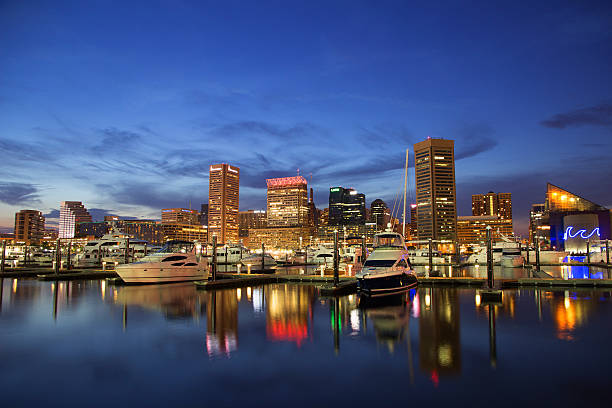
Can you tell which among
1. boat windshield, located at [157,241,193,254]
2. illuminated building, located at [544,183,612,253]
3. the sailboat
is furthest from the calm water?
illuminated building, located at [544,183,612,253]

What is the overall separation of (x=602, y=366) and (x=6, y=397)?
1848 cm

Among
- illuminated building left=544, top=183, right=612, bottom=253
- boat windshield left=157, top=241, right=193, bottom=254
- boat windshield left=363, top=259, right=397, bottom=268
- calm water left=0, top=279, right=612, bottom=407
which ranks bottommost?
calm water left=0, top=279, right=612, bottom=407

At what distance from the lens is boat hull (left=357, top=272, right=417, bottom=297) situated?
2811 centimetres

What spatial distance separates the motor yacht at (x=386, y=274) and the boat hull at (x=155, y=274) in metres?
21.6

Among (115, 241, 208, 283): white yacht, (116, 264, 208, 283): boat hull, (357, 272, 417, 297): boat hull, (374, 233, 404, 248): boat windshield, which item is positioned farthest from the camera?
(115, 241, 208, 283): white yacht

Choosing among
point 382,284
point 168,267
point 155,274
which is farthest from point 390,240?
point 155,274

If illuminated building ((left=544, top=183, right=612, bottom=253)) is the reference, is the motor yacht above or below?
below

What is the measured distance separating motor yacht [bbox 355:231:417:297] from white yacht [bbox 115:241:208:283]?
21.6m

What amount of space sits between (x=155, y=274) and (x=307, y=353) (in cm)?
3001

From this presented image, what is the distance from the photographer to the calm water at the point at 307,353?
10.9 m

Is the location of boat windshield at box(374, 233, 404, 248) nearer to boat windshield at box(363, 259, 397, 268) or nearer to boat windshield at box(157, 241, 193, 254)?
boat windshield at box(363, 259, 397, 268)

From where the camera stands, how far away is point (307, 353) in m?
15.0

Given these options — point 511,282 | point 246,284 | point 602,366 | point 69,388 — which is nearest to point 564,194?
Answer: point 511,282

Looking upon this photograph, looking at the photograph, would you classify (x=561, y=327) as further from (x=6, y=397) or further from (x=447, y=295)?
(x=6, y=397)
